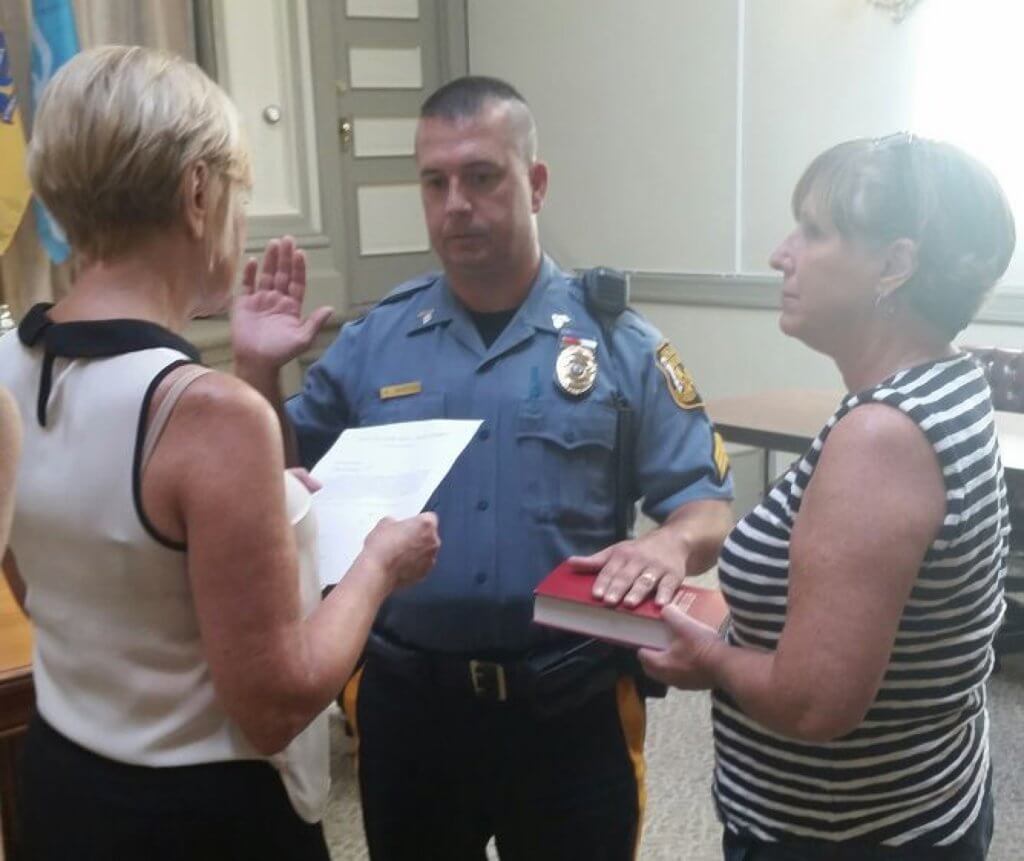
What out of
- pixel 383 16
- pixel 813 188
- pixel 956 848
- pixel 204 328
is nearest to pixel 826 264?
pixel 813 188

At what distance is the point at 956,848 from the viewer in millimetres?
1100

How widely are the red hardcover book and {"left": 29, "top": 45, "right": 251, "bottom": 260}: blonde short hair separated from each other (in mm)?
567

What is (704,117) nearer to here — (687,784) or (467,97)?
(687,784)

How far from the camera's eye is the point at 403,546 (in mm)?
1104

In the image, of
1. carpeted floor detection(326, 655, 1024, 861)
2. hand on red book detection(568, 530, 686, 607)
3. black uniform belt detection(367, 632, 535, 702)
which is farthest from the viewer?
carpeted floor detection(326, 655, 1024, 861)

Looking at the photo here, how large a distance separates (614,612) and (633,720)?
31 cm

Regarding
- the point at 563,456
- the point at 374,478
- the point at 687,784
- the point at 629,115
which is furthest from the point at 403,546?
the point at 629,115

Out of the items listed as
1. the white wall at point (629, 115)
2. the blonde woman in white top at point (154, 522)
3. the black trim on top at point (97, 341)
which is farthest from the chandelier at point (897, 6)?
the black trim on top at point (97, 341)

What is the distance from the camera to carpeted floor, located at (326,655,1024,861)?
2332mm

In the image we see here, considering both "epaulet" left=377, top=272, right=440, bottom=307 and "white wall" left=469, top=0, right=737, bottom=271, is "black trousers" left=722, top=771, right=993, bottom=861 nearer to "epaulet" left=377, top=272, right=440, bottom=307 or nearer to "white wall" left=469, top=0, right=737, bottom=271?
"epaulet" left=377, top=272, right=440, bottom=307

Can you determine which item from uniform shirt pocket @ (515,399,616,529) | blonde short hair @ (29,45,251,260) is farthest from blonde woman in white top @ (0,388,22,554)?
uniform shirt pocket @ (515,399,616,529)

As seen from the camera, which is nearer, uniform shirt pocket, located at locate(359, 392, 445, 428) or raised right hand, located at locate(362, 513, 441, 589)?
raised right hand, located at locate(362, 513, 441, 589)

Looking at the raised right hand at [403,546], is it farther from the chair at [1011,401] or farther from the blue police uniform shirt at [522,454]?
the chair at [1011,401]

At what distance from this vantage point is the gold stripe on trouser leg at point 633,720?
1440 mm
